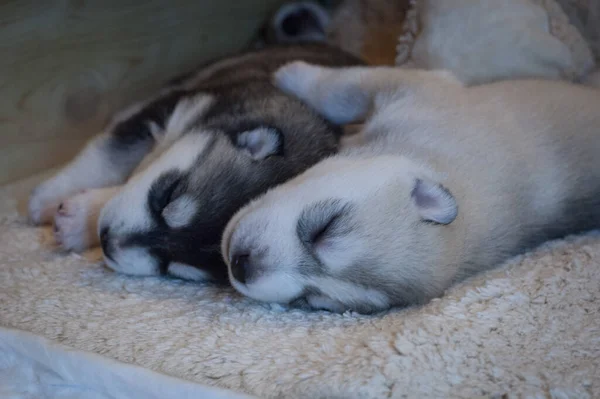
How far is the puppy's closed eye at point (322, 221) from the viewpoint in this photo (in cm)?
248

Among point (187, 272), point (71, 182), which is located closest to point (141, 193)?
point (187, 272)

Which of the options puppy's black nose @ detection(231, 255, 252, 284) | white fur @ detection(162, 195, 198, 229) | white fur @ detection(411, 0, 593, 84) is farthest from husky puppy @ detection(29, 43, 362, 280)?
white fur @ detection(411, 0, 593, 84)

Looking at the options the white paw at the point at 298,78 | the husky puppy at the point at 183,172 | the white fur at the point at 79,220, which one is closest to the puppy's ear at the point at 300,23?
the husky puppy at the point at 183,172

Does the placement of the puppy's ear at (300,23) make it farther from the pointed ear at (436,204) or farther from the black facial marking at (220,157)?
the pointed ear at (436,204)

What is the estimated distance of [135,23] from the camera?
179 inches

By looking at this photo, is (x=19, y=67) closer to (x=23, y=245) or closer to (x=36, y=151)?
(x=36, y=151)

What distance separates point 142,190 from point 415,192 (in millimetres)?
1260

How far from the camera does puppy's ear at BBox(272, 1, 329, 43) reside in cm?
536

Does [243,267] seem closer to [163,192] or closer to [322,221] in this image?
[322,221]

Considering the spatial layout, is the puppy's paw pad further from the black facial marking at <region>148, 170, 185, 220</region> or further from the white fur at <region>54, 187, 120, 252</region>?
the black facial marking at <region>148, 170, 185, 220</region>

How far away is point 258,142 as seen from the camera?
304 cm

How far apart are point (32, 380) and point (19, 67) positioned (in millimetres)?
2367

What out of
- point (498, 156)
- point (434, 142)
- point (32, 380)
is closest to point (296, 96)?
point (434, 142)

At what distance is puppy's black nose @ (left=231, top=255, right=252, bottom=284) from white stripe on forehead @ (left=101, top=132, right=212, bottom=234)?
1.86 ft
